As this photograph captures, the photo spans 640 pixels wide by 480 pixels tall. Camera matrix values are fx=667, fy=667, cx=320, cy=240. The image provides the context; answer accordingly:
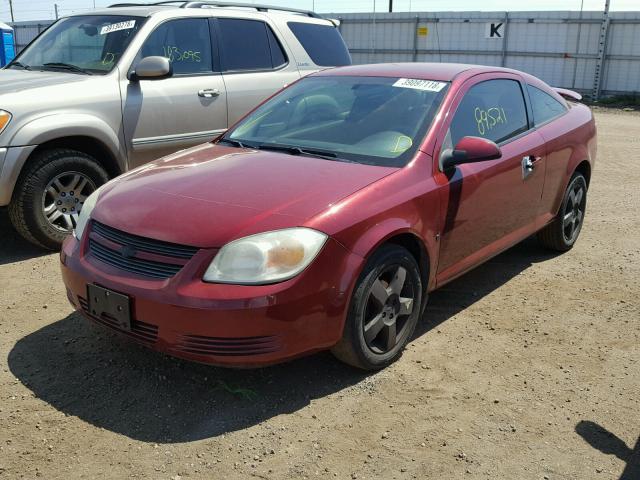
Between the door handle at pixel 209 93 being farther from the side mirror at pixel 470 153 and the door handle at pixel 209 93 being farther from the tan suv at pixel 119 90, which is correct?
the side mirror at pixel 470 153

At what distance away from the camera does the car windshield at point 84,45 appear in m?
5.70

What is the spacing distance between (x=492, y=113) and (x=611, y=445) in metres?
2.29

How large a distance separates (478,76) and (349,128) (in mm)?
1028

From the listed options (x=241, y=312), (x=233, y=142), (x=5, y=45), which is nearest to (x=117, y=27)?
(x=233, y=142)

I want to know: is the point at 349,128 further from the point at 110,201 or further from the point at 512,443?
the point at 512,443

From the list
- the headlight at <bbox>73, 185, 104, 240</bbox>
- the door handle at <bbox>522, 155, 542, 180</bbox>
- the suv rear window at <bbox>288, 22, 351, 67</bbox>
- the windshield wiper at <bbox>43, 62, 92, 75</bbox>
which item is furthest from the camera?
the suv rear window at <bbox>288, 22, 351, 67</bbox>

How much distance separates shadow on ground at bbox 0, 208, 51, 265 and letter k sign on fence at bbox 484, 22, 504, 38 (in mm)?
18349

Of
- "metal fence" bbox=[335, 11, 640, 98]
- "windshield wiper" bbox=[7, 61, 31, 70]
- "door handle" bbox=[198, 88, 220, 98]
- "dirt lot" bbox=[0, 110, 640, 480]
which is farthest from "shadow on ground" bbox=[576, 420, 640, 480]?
"metal fence" bbox=[335, 11, 640, 98]

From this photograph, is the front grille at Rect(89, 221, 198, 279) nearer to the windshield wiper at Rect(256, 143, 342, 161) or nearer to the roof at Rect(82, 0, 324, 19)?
the windshield wiper at Rect(256, 143, 342, 161)

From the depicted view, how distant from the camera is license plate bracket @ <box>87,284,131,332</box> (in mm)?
3061

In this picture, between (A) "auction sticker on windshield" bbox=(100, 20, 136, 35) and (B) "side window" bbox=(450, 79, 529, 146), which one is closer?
(B) "side window" bbox=(450, 79, 529, 146)

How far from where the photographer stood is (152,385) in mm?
3354

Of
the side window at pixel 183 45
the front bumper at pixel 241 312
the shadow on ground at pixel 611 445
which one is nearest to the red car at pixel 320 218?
the front bumper at pixel 241 312

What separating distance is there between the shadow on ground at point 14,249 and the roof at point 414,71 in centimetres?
268
